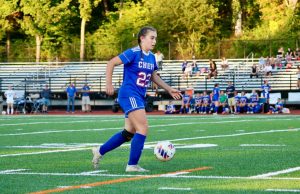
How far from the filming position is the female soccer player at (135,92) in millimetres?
10727

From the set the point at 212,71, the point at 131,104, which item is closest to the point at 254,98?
the point at 212,71

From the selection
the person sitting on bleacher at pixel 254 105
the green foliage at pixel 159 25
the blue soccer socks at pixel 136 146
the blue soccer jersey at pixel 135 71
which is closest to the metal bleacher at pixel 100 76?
the person sitting on bleacher at pixel 254 105

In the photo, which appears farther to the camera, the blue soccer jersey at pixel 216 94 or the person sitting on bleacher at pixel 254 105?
the blue soccer jersey at pixel 216 94

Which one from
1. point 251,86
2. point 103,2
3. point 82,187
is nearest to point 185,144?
point 82,187

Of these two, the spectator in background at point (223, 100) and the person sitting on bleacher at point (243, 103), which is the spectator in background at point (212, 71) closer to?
the spectator in background at point (223, 100)

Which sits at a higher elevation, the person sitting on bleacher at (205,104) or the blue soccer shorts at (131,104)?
the blue soccer shorts at (131,104)

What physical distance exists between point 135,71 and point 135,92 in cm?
26

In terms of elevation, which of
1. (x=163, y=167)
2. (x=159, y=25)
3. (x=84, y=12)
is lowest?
(x=163, y=167)

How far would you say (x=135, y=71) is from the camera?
10.9 meters

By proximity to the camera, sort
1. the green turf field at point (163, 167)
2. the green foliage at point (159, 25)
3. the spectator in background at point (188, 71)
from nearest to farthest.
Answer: the green turf field at point (163, 167) → the spectator in background at point (188, 71) → the green foliage at point (159, 25)

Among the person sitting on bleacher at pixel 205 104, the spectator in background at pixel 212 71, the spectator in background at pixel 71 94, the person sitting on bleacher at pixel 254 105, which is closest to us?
the person sitting on bleacher at pixel 254 105

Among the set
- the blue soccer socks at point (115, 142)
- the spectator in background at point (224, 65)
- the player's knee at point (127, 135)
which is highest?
the spectator in background at point (224, 65)

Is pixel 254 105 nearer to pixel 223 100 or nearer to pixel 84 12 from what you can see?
pixel 223 100

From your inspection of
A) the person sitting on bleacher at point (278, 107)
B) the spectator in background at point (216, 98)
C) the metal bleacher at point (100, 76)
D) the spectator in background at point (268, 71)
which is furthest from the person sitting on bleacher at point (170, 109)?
the spectator in background at point (268, 71)
